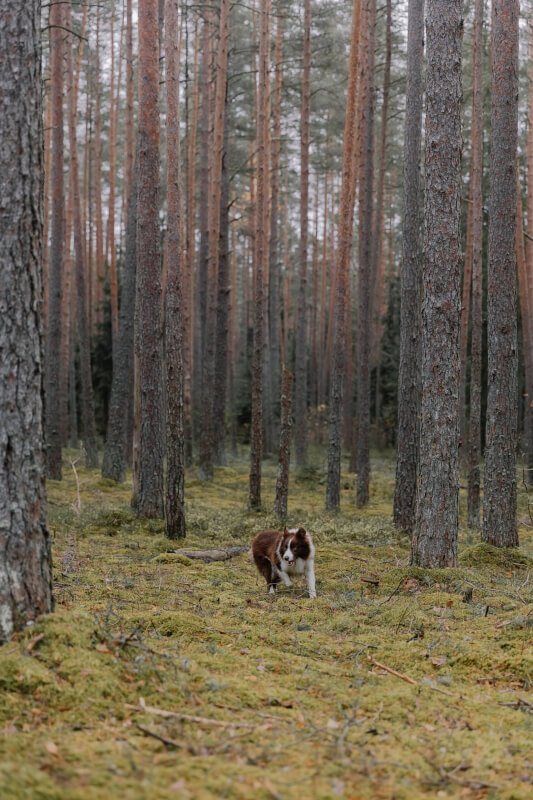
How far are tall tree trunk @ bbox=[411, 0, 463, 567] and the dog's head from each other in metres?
1.29

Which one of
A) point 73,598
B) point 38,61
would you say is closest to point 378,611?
point 73,598

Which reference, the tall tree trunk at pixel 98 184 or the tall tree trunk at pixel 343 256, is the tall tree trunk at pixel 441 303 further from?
the tall tree trunk at pixel 98 184

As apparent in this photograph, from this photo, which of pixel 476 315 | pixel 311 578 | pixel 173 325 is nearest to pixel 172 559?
pixel 311 578

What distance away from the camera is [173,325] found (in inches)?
411

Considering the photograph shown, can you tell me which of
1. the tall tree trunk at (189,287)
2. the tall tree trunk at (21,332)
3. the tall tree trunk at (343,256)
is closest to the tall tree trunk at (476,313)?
the tall tree trunk at (343,256)

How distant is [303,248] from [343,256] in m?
6.85

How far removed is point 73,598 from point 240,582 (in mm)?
2356

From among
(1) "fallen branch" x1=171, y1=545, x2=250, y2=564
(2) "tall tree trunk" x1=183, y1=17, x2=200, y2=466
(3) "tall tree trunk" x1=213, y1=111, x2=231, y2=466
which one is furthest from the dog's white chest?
(3) "tall tree trunk" x1=213, y1=111, x2=231, y2=466

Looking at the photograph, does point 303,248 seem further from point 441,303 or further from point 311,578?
point 311,578

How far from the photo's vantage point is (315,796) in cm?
307

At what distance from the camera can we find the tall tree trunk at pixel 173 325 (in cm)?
1033

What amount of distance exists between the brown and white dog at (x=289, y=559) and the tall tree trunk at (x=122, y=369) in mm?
9783

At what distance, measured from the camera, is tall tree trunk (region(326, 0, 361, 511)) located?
1441cm

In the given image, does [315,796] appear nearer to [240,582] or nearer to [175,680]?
[175,680]
